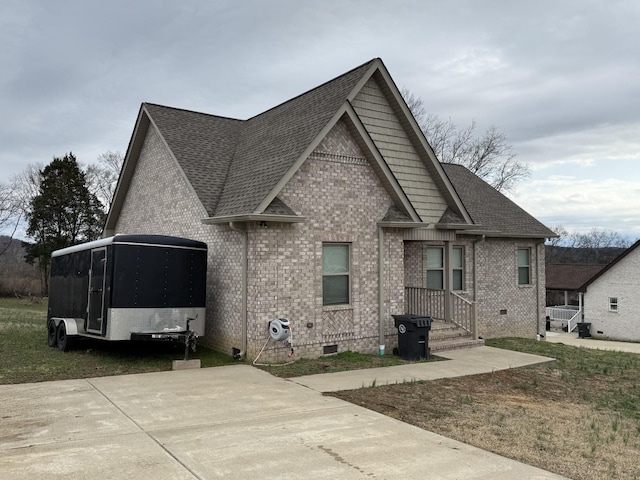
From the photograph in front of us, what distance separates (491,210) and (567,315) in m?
25.9

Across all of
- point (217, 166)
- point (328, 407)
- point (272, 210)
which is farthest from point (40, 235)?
point (328, 407)

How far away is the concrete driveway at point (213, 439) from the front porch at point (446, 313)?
6751mm

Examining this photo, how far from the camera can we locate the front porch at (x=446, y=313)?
14688 mm

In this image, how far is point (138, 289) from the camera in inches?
446

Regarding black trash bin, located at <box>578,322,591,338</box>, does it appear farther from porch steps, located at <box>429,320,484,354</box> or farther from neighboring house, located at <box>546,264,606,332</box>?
porch steps, located at <box>429,320,484,354</box>

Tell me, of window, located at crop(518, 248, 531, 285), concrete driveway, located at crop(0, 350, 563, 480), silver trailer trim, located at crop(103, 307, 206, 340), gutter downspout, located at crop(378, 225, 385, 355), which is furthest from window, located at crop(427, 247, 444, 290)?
concrete driveway, located at crop(0, 350, 563, 480)

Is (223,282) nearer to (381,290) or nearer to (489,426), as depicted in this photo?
(381,290)

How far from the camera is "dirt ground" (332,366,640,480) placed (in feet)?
20.0

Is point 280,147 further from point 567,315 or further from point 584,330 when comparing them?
point 567,315

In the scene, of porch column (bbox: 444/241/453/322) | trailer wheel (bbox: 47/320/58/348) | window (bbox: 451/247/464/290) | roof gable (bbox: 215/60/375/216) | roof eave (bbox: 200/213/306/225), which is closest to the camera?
A: roof eave (bbox: 200/213/306/225)

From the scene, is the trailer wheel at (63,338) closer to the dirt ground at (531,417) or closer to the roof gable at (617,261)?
the dirt ground at (531,417)

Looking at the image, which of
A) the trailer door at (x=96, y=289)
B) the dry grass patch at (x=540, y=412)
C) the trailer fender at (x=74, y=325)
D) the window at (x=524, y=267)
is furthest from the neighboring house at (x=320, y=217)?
the dry grass patch at (x=540, y=412)

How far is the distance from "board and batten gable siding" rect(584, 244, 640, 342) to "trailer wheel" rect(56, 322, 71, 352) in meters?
34.7

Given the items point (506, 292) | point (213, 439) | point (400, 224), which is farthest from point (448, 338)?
point (213, 439)
